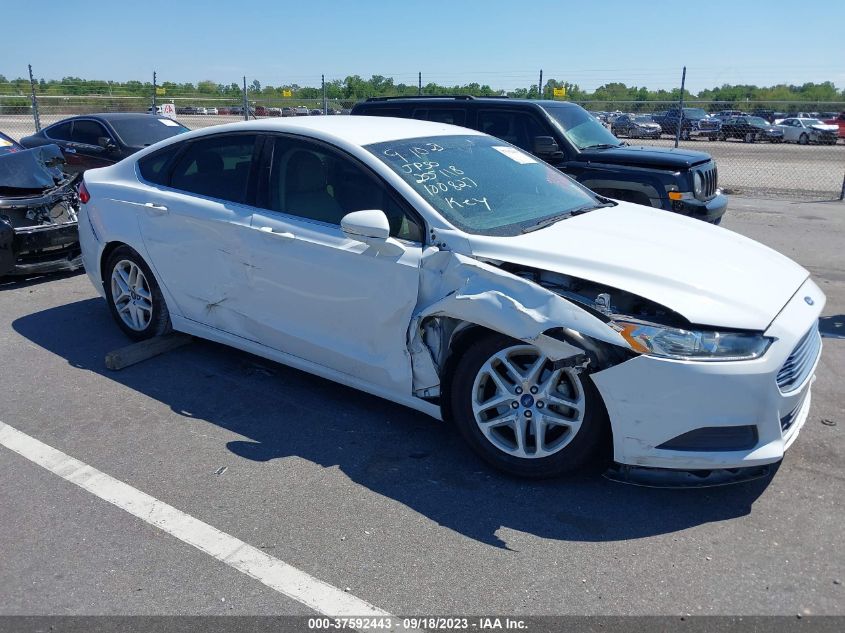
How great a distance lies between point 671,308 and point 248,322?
2.61m

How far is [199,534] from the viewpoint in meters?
3.20

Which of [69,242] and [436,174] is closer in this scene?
[436,174]

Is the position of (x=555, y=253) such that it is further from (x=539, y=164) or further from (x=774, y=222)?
(x=774, y=222)

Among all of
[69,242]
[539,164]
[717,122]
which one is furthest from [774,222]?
[717,122]

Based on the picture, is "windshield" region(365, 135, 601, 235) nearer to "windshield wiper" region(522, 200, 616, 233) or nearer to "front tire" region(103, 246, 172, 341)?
"windshield wiper" region(522, 200, 616, 233)

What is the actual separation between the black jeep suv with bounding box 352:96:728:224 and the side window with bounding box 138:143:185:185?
456cm

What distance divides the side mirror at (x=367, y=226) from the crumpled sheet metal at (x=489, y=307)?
26cm

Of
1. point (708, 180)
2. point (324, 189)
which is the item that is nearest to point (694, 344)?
point (324, 189)

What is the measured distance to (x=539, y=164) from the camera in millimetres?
4898

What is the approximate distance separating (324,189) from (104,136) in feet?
28.0

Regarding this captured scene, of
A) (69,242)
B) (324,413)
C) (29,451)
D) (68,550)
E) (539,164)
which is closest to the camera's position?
(68,550)

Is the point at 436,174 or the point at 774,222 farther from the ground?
the point at 436,174

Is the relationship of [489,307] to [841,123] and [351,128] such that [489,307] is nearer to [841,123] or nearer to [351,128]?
[351,128]

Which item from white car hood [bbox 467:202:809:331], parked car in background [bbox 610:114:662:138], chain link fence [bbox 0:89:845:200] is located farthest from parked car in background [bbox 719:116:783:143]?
white car hood [bbox 467:202:809:331]
